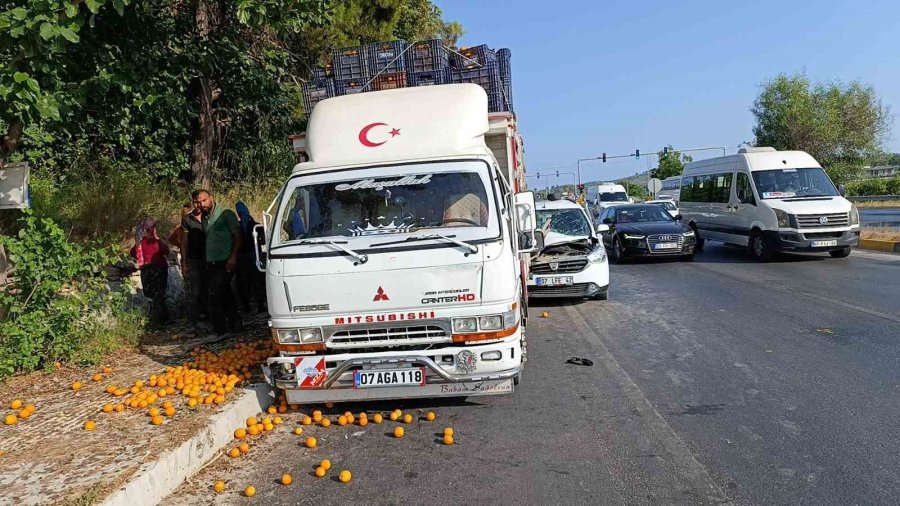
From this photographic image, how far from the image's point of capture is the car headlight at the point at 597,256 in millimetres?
9927

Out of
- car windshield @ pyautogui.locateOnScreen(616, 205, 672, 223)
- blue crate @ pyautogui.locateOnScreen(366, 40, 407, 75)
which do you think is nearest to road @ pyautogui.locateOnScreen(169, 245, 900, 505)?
blue crate @ pyautogui.locateOnScreen(366, 40, 407, 75)

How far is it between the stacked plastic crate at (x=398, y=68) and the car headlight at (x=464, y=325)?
5.04 metres

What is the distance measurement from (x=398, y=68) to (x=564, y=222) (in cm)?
411

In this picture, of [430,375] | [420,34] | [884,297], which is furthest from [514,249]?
[420,34]

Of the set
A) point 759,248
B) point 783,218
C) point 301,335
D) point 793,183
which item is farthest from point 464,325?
point 793,183

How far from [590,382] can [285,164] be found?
1240 cm

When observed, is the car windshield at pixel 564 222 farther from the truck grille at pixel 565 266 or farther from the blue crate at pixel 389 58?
the blue crate at pixel 389 58

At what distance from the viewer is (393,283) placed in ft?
15.9

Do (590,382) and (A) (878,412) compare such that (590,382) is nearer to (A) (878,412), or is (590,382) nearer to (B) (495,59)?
(A) (878,412)

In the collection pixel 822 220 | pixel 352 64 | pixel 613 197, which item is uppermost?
A: pixel 352 64

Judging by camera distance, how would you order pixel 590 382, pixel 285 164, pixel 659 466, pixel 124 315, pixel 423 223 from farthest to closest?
pixel 285 164, pixel 124 315, pixel 590 382, pixel 423 223, pixel 659 466

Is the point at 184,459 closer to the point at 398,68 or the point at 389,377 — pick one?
the point at 389,377

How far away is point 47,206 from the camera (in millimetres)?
9125

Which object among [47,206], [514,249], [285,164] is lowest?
[514,249]
